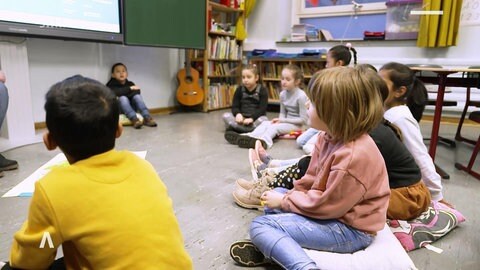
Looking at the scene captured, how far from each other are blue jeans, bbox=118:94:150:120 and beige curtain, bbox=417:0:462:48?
2.95 metres

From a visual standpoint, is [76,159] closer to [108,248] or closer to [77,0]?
[108,248]

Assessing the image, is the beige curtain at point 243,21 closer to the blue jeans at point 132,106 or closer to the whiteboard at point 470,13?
the blue jeans at point 132,106

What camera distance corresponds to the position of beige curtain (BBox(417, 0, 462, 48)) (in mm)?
3514

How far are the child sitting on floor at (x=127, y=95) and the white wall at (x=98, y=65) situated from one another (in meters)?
0.14

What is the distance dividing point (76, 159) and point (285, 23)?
4.54 m

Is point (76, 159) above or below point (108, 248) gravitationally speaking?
above

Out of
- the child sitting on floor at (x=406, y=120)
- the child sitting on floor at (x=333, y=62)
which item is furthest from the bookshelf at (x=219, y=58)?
the child sitting on floor at (x=406, y=120)

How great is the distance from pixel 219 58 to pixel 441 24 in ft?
8.05

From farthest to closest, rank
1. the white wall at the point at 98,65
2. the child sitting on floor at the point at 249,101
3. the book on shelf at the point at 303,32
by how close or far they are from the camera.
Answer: the book on shelf at the point at 303,32 < the child sitting on floor at the point at 249,101 < the white wall at the point at 98,65

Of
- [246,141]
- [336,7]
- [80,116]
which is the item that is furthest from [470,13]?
[80,116]

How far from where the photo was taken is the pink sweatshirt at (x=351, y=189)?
890mm

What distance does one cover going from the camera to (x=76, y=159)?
63cm

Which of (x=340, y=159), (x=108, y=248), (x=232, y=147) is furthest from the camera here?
(x=232, y=147)

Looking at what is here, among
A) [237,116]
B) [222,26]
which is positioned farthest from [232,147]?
[222,26]
